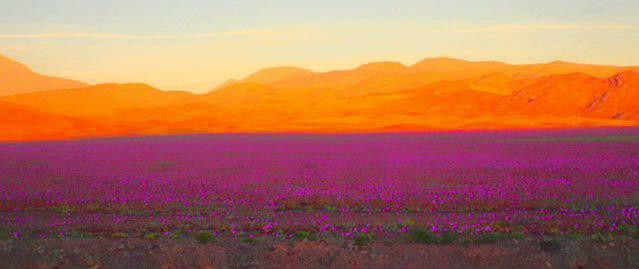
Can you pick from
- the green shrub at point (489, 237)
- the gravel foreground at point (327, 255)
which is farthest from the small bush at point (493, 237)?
the gravel foreground at point (327, 255)

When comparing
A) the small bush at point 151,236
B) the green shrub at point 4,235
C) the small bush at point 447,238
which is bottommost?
the green shrub at point 4,235

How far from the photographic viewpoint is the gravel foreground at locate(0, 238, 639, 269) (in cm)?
941

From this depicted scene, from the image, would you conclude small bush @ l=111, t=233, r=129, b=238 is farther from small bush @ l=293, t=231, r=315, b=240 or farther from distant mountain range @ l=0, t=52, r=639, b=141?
distant mountain range @ l=0, t=52, r=639, b=141

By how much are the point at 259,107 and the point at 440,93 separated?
31538mm

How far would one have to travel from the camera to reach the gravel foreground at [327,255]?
30.9 feet

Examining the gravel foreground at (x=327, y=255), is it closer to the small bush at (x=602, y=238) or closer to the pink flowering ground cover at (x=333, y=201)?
the small bush at (x=602, y=238)

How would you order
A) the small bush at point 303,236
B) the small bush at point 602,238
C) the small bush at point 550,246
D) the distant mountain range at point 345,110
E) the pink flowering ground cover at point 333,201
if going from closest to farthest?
1. the small bush at point 550,246
2. the small bush at point 602,238
3. the small bush at point 303,236
4. the pink flowering ground cover at point 333,201
5. the distant mountain range at point 345,110

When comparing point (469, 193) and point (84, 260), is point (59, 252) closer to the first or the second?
point (84, 260)

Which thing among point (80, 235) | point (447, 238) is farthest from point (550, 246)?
point (80, 235)

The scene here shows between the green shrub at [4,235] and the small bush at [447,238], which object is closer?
A: the small bush at [447,238]

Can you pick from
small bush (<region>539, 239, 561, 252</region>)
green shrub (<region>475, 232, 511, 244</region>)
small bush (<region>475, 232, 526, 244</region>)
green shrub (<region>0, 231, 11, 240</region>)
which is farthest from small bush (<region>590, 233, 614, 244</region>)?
green shrub (<region>0, 231, 11, 240</region>)

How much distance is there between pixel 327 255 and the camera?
31.7 feet

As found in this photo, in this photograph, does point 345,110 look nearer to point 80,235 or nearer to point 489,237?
point 80,235

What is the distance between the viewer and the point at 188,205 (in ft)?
49.4
